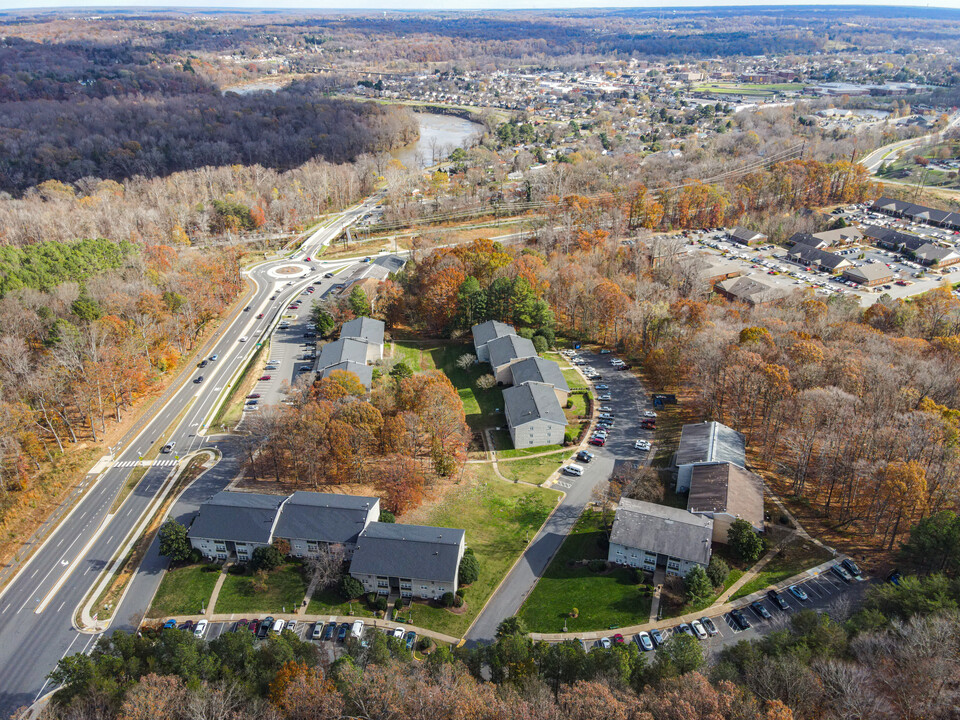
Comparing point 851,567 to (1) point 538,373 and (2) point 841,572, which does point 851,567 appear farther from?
(1) point 538,373

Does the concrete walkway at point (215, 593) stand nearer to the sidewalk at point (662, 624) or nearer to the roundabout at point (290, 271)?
the sidewalk at point (662, 624)

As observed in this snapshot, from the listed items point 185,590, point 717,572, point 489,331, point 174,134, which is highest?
point 174,134

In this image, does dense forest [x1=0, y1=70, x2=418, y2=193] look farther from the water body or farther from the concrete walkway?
the concrete walkway

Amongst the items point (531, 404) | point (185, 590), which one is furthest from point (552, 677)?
point (531, 404)

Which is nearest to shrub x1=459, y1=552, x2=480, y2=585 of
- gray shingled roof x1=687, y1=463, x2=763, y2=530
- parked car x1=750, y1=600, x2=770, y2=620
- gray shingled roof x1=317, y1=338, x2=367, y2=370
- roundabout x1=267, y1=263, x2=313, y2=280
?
gray shingled roof x1=687, y1=463, x2=763, y2=530

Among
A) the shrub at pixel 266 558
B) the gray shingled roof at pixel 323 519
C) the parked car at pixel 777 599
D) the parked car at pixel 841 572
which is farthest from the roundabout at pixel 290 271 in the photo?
the parked car at pixel 841 572

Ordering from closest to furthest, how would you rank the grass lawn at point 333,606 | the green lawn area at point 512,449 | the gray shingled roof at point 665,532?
the grass lawn at point 333,606
the gray shingled roof at point 665,532
the green lawn area at point 512,449

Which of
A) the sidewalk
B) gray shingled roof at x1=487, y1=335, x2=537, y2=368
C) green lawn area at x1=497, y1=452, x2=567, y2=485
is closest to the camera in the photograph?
the sidewalk
